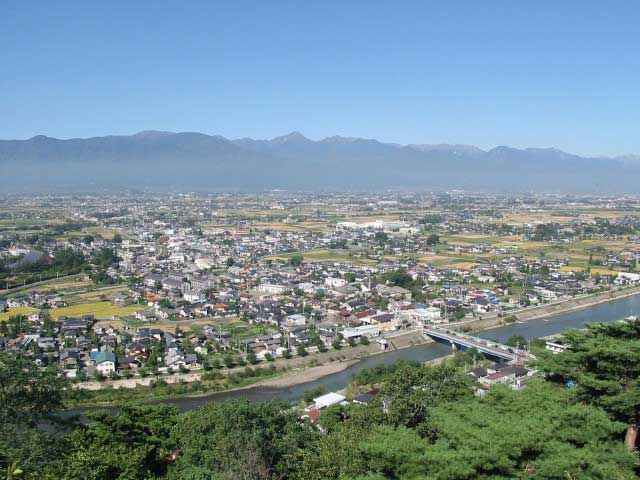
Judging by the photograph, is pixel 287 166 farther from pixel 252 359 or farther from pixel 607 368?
pixel 607 368

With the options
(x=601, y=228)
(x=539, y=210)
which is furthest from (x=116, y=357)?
(x=539, y=210)

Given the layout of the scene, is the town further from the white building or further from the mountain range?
the mountain range

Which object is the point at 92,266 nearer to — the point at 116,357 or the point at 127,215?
the point at 116,357

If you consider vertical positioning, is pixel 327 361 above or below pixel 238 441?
below

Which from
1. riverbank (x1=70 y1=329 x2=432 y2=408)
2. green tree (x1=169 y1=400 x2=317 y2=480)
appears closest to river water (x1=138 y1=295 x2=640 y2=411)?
riverbank (x1=70 y1=329 x2=432 y2=408)

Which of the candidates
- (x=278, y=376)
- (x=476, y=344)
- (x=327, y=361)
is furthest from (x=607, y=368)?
(x=476, y=344)

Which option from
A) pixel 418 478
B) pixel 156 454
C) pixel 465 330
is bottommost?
pixel 465 330

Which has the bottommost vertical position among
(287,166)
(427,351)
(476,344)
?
(427,351)
